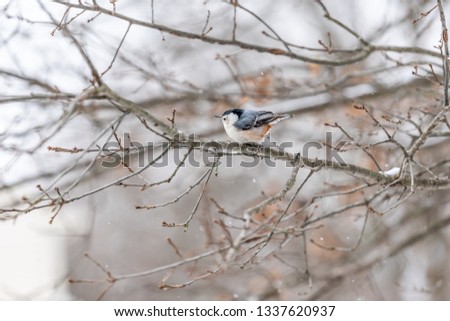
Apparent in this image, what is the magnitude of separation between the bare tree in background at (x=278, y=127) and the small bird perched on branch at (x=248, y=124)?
274mm

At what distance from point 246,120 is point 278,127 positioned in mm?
2250

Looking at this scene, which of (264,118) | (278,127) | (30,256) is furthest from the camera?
(30,256)

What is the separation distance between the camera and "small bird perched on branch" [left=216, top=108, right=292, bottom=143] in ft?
13.5

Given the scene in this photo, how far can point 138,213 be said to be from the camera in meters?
11.8

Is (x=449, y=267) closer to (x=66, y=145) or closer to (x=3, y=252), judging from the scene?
(x=66, y=145)

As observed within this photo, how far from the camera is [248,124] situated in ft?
13.6

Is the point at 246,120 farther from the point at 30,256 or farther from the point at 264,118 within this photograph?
the point at 30,256

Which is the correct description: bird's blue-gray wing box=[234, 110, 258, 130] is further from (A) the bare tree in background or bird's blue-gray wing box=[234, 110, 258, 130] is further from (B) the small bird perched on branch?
(A) the bare tree in background

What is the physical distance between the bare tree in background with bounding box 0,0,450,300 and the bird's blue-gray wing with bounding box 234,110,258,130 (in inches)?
13.0

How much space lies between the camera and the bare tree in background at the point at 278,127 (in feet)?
13.0

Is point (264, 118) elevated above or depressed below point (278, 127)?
below

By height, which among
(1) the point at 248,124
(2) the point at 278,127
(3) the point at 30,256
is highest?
(3) the point at 30,256

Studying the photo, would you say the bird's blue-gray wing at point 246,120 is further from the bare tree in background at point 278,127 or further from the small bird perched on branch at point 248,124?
the bare tree in background at point 278,127

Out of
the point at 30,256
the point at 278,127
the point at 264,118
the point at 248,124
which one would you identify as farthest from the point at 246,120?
the point at 30,256
